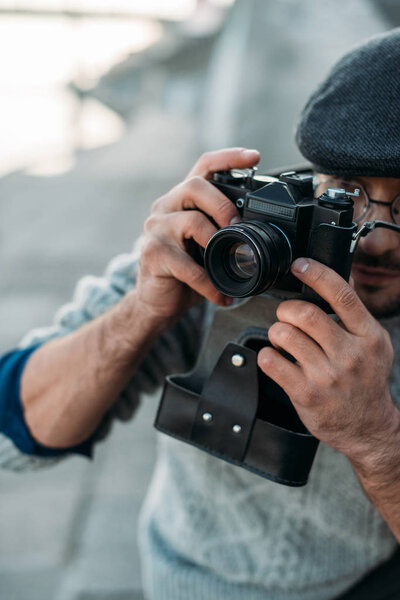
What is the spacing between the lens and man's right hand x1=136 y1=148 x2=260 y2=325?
121cm

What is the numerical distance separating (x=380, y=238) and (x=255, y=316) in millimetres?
309

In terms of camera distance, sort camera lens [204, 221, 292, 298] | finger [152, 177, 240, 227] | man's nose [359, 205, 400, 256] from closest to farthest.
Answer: camera lens [204, 221, 292, 298]
finger [152, 177, 240, 227]
man's nose [359, 205, 400, 256]

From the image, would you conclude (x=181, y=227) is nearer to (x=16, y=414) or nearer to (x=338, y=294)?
(x=338, y=294)

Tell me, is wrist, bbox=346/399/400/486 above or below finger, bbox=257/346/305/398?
below

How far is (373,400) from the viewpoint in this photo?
107 cm

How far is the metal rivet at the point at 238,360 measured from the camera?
1217 millimetres

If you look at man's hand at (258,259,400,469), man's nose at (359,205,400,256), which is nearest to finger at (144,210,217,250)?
man's hand at (258,259,400,469)

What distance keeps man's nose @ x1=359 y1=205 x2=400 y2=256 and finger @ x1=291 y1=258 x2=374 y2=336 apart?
0.32m

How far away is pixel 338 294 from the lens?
1.03m

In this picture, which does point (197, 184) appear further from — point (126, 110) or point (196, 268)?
point (126, 110)

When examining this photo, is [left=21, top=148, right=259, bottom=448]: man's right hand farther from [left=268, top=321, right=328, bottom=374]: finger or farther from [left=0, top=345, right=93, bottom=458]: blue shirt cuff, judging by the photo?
[left=268, top=321, right=328, bottom=374]: finger

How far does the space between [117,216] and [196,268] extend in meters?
4.32

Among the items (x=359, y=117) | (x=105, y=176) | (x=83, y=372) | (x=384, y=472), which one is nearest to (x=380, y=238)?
(x=359, y=117)

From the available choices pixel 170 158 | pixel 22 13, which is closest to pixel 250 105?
pixel 170 158
